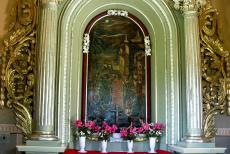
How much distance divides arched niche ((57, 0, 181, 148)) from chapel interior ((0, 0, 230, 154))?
18 millimetres

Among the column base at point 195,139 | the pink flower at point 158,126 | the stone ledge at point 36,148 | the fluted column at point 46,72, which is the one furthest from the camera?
the pink flower at point 158,126

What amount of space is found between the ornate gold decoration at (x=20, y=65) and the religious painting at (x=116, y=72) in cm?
107

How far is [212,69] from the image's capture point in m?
6.59

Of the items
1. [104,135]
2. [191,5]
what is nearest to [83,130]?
[104,135]

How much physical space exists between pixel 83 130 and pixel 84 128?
37mm

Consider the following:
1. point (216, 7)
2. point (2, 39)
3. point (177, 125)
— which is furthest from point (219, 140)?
point (2, 39)

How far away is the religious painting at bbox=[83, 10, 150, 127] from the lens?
6.69 metres

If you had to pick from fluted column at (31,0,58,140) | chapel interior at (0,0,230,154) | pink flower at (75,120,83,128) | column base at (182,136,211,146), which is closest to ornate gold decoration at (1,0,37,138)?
chapel interior at (0,0,230,154)

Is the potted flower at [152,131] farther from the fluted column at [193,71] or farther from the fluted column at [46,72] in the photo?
the fluted column at [46,72]

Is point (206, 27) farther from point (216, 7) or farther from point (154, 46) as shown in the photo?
point (154, 46)

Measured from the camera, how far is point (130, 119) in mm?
6672

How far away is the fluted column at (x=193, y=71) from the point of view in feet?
19.6

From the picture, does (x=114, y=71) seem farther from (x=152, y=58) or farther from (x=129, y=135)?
(x=129, y=135)

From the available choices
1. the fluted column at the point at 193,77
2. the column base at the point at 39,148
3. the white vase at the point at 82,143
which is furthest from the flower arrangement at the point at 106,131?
the fluted column at the point at 193,77
